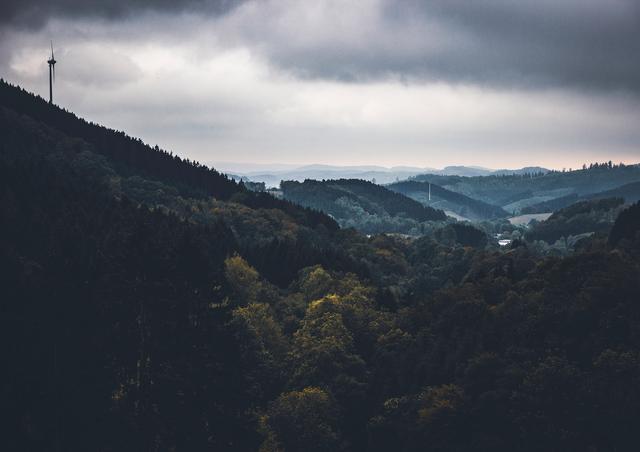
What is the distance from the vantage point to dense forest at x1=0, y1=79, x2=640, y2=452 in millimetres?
57531

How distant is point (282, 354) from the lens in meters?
96.4

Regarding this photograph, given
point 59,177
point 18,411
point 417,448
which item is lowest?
point 417,448

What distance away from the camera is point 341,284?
4707 inches

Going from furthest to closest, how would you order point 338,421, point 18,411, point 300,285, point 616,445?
point 300,285 < point 338,421 < point 616,445 < point 18,411

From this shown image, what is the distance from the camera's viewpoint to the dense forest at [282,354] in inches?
2265

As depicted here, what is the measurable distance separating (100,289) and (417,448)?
3573cm

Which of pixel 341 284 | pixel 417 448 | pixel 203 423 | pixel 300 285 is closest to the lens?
pixel 203 423

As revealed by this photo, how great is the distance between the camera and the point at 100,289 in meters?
60.7

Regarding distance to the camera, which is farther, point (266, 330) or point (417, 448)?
point (266, 330)

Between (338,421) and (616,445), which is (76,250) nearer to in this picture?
(338,421)

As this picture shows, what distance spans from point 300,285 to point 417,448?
5441 cm

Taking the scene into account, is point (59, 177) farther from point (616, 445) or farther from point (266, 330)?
point (616, 445)

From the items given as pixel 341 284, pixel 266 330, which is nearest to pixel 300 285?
pixel 341 284

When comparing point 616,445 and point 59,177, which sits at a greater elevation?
point 59,177
